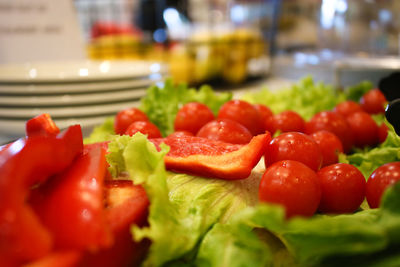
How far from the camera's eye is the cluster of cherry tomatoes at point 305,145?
0.52 m

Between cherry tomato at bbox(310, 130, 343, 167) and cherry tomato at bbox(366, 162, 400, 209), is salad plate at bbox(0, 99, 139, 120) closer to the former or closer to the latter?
cherry tomato at bbox(310, 130, 343, 167)

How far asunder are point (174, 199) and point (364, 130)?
24.3 inches

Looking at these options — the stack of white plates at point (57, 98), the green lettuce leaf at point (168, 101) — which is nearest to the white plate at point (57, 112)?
the stack of white plates at point (57, 98)

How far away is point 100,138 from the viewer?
0.91m

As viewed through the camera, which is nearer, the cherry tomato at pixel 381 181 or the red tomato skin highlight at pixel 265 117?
the cherry tomato at pixel 381 181

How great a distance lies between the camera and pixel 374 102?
1.10 metres

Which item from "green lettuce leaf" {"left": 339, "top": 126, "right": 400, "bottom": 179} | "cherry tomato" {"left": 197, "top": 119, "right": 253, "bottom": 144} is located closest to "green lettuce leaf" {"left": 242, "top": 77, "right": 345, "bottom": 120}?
"green lettuce leaf" {"left": 339, "top": 126, "right": 400, "bottom": 179}

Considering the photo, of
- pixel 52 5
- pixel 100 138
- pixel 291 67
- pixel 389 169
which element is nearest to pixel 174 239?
pixel 389 169

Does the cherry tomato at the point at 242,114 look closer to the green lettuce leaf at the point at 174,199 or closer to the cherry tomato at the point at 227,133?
the cherry tomato at the point at 227,133

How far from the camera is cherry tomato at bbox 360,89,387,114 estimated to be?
3.56 feet

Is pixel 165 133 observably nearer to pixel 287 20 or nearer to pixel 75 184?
pixel 75 184

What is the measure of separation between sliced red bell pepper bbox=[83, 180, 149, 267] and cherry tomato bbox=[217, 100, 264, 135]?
361mm

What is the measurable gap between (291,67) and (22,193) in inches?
84.9

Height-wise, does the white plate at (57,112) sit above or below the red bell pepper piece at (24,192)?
below
